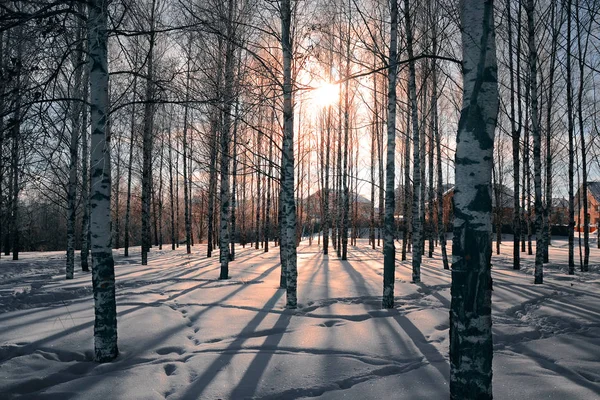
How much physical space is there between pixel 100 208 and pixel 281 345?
111 inches

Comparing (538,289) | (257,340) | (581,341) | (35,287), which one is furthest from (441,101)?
(35,287)

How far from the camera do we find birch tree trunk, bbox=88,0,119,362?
4.12 m

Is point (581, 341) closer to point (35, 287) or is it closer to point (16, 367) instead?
point (16, 367)

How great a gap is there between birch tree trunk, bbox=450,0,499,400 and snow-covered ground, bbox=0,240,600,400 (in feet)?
3.46

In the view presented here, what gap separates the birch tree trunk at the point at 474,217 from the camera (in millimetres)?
2465

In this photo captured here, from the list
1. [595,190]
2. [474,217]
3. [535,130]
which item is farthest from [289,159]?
[595,190]

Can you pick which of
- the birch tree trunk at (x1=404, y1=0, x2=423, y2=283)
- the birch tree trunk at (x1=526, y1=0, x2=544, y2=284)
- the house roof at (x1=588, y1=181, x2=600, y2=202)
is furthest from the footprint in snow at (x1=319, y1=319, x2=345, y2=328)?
the house roof at (x1=588, y1=181, x2=600, y2=202)

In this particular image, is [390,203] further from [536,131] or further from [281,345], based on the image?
[536,131]

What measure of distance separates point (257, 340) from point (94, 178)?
2.91 meters

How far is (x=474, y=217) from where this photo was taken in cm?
251

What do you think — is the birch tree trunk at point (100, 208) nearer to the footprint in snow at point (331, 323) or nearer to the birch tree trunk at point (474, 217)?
the footprint in snow at point (331, 323)

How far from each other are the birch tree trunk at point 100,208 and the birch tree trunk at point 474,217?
372 centimetres

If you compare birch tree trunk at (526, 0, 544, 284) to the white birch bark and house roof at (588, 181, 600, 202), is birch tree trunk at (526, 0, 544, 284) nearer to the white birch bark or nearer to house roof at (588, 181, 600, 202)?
the white birch bark

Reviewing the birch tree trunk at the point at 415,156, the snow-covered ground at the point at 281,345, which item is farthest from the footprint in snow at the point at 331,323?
the birch tree trunk at the point at 415,156
